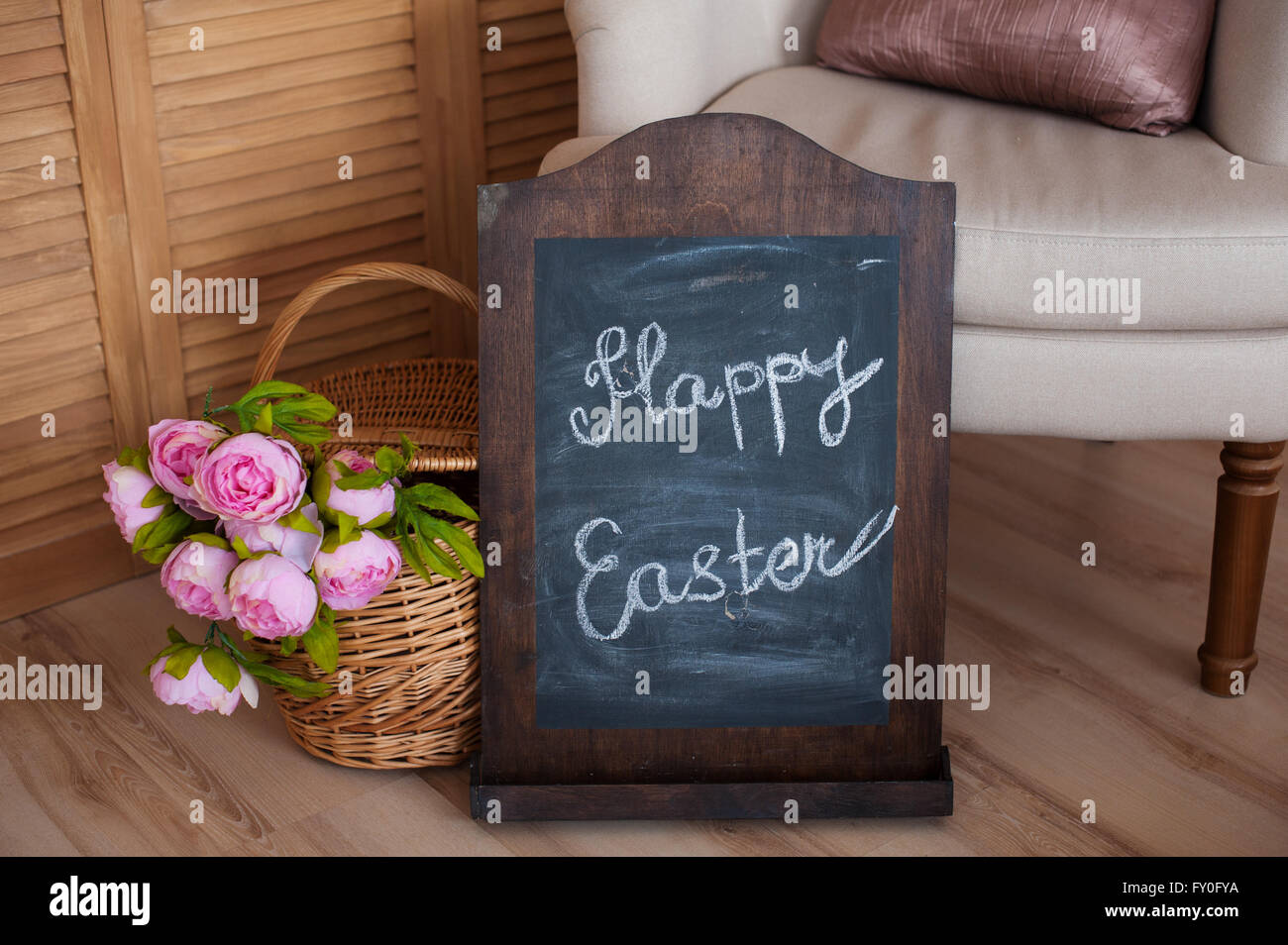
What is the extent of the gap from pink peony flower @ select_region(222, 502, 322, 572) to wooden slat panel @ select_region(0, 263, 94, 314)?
1.50 feet

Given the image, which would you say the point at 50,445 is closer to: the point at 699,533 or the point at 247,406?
the point at 247,406

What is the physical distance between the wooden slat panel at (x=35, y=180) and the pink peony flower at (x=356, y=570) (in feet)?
1.81

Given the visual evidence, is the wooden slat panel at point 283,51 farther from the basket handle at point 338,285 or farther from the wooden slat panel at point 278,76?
the basket handle at point 338,285

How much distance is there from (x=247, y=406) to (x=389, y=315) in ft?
1.91

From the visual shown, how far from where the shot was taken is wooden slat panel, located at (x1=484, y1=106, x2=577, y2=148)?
1684 millimetres

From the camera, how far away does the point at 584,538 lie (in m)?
1.13

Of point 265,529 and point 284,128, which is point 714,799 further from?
point 284,128

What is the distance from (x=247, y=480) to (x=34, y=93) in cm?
56

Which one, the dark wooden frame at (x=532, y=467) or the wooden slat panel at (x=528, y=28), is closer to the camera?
the dark wooden frame at (x=532, y=467)

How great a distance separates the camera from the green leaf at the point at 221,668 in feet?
3.56

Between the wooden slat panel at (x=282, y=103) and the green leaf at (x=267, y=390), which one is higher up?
the wooden slat panel at (x=282, y=103)

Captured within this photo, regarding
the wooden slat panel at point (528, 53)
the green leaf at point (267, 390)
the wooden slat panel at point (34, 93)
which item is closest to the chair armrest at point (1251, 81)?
the wooden slat panel at point (528, 53)

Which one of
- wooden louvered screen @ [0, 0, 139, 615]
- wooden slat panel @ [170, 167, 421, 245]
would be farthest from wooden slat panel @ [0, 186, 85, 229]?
wooden slat panel @ [170, 167, 421, 245]

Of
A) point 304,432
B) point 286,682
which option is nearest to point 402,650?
point 286,682
